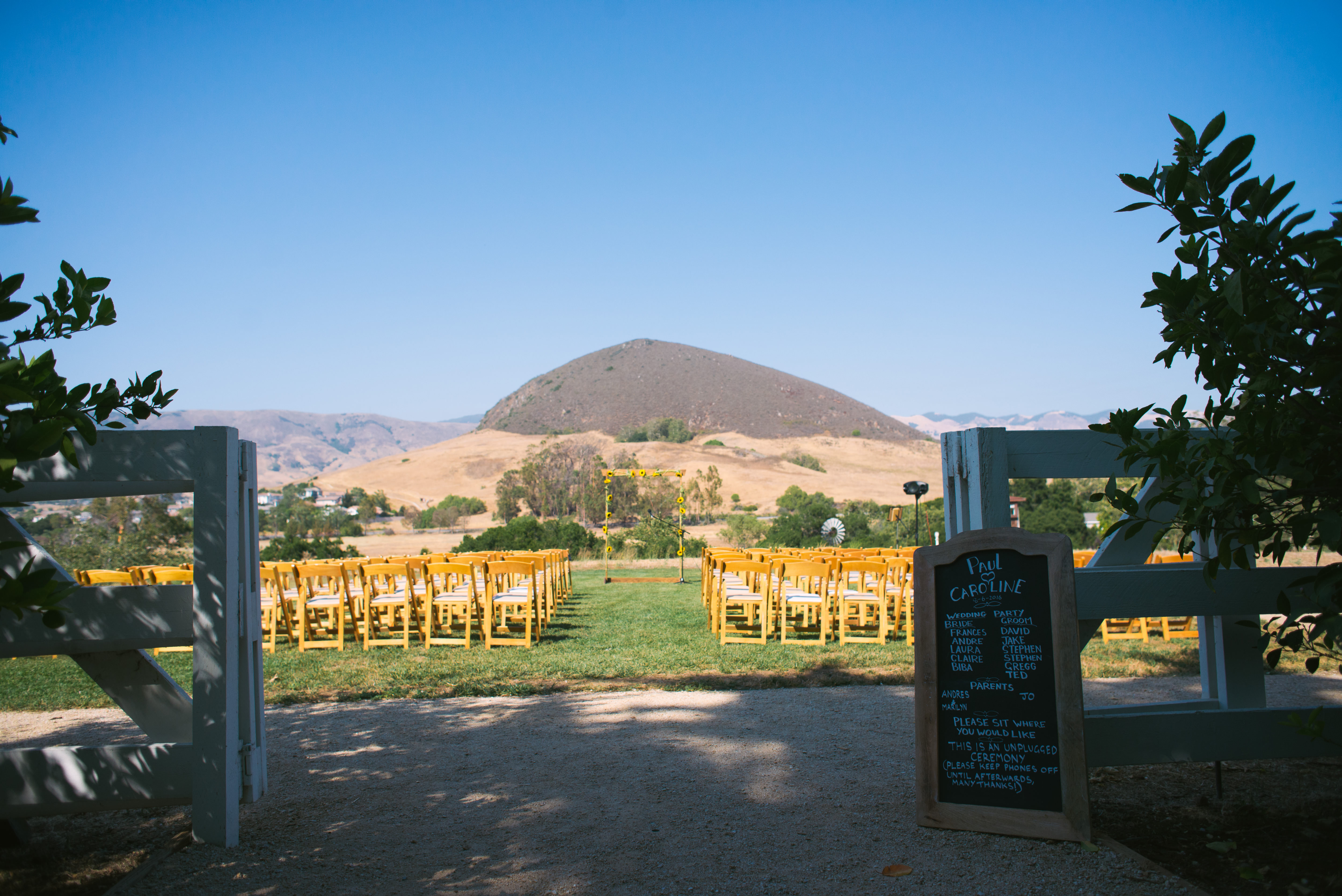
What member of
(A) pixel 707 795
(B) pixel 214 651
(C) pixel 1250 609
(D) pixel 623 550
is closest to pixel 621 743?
(A) pixel 707 795

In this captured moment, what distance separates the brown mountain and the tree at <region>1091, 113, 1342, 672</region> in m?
103

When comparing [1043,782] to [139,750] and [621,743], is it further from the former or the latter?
[139,750]

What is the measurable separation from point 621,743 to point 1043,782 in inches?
96.7

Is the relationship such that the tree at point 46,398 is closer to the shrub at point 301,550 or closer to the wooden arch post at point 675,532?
the wooden arch post at point 675,532

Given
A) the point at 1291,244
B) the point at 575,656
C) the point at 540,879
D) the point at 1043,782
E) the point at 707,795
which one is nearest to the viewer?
the point at 1291,244

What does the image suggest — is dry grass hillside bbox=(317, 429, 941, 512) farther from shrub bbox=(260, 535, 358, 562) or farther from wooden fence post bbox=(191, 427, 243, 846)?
wooden fence post bbox=(191, 427, 243, 846)

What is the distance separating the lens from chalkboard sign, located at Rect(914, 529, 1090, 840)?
129 inches

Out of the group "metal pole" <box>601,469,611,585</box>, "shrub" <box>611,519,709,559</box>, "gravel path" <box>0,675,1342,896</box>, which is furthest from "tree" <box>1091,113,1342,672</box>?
"shrub" <box>611,519,709,559</box>

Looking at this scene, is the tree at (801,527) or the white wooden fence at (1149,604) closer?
the white wooden fence at (1149,604)

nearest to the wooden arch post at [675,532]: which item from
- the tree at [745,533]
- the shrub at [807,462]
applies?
the tree at [745,533]

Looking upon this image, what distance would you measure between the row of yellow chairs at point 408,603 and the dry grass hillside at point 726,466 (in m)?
45.1

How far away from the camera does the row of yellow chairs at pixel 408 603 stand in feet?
29.2

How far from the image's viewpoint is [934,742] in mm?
3492

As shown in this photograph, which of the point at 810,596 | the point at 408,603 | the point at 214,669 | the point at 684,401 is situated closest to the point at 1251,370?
the point at 214,669
